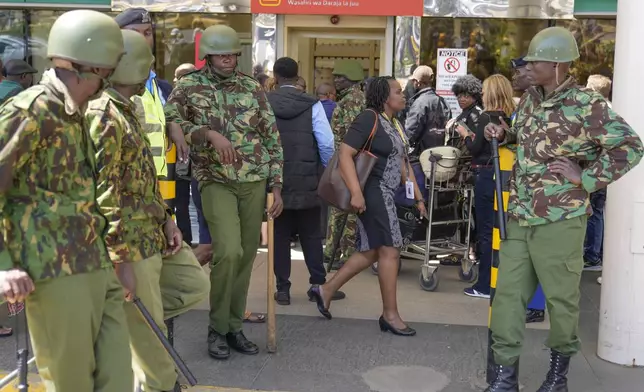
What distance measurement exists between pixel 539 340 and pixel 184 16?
6.73m

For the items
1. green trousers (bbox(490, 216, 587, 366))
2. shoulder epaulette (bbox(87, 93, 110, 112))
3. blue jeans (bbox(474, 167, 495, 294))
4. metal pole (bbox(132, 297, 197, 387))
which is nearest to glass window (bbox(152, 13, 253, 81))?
blue jeans (bbox(474, 167, 495, 294))

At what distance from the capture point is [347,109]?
7758 mm

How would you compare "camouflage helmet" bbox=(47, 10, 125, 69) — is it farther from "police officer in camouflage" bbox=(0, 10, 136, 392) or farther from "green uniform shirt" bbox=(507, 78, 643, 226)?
"green uniform shirt" bbox=(507, 78, 643, 226)

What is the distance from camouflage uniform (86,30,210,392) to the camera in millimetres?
3470

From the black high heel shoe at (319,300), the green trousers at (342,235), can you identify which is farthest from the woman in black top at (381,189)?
the green trousers at (342,235)

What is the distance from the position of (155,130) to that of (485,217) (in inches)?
136

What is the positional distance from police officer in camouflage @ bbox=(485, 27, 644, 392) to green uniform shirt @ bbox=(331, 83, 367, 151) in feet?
11.2

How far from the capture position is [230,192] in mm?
4938

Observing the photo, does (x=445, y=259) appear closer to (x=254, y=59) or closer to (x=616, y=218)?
(x=616, y=218)

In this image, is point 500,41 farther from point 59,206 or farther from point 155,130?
point 59,206

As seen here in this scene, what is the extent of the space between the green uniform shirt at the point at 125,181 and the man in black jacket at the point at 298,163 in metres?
2.43

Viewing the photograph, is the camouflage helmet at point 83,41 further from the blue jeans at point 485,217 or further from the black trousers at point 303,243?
the blue jeans at point 485,217

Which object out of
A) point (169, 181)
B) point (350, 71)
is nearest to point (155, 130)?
point (169, 181)

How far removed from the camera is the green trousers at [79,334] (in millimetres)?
2951
